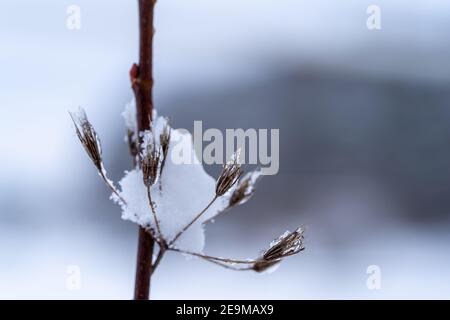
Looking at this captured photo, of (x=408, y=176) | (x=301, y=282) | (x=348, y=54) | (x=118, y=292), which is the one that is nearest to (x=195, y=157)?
(x=118, y=292)

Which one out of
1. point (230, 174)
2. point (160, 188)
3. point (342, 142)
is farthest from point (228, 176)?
point (342, 142)

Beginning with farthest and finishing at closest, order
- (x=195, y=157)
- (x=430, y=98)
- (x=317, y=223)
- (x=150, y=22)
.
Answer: (x=430, y=98), (x=317, y=223), (x=195, y=157), (x=150, y=22)

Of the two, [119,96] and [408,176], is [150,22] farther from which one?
[408,176]

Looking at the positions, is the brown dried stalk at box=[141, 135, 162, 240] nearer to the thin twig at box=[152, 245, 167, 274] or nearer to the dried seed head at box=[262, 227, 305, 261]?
the thin twig at box=[152, 245, 167, 274]

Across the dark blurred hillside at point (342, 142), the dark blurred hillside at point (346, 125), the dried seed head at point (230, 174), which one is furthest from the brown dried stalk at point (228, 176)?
the dark blurred hillside at point (346, 125)

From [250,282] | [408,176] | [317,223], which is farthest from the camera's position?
[408,176]

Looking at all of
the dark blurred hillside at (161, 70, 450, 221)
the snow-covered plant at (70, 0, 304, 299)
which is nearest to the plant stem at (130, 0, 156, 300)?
the snow-covered plant at (70, 0, 304, 299)
